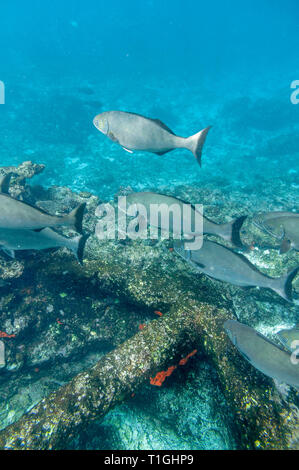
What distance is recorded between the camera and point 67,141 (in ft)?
66.5

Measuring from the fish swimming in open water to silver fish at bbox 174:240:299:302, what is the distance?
1.37 m

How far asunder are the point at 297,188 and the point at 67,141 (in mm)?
18045

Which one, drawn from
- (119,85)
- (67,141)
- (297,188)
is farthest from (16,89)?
(297,188)

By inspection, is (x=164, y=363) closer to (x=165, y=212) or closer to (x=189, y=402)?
(x=189, y=402)

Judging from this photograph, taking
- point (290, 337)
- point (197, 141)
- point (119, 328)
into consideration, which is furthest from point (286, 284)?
point (119, 328)

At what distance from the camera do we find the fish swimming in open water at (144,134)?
3.50m

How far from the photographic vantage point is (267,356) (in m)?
2.74

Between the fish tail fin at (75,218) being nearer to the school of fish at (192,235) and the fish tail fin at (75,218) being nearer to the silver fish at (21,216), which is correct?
the school of fish at (192,235)

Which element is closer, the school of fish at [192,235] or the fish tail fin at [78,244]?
the school of fish at [192,235]

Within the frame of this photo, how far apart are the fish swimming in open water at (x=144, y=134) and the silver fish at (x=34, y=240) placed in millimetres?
1764

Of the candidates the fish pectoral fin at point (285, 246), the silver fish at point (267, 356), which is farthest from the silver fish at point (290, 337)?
the fish pectoral fin at point (285, 246)

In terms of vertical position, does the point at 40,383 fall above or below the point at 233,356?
below

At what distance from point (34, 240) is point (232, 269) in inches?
112

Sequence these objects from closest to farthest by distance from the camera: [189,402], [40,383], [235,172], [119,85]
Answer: [189,402] < [40,383] < [235,172] < [119,85]
